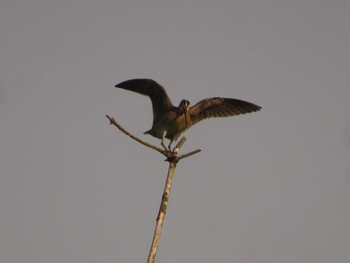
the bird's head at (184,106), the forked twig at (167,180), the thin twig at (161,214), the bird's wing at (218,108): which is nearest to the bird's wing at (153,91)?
the bird's head at (184,106)

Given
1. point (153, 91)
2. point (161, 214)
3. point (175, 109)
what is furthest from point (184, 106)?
point (161, 214)

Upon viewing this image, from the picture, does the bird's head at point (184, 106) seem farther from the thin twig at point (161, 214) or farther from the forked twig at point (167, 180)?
the thin twig at point (161, 214)

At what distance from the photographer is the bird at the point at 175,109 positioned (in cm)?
1352

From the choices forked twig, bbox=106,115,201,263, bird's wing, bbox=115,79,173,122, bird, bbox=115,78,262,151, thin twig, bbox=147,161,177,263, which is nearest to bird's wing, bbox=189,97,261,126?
bird, bbox=115,78,262,151

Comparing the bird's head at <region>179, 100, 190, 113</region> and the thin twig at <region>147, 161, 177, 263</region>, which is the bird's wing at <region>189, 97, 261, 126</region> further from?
the thin twig at <region>147, 161, 177, 263</region>

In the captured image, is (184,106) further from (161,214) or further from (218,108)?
(161,214)

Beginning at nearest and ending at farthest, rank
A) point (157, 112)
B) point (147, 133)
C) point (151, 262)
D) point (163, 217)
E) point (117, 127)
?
point (151, 262) → point (163, 217) → point (117, 127) → point (147, 133) → point (157, 112)

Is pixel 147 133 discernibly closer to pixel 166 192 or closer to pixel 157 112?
pixel 157 112

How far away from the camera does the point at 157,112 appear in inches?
561

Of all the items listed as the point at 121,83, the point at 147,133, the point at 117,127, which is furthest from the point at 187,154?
the point at 121,83

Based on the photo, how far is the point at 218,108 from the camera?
47.2 ft

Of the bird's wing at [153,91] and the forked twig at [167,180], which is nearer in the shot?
the forked twig at [167,180]

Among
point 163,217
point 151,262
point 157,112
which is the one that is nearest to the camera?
point 151,262

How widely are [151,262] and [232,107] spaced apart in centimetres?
657
